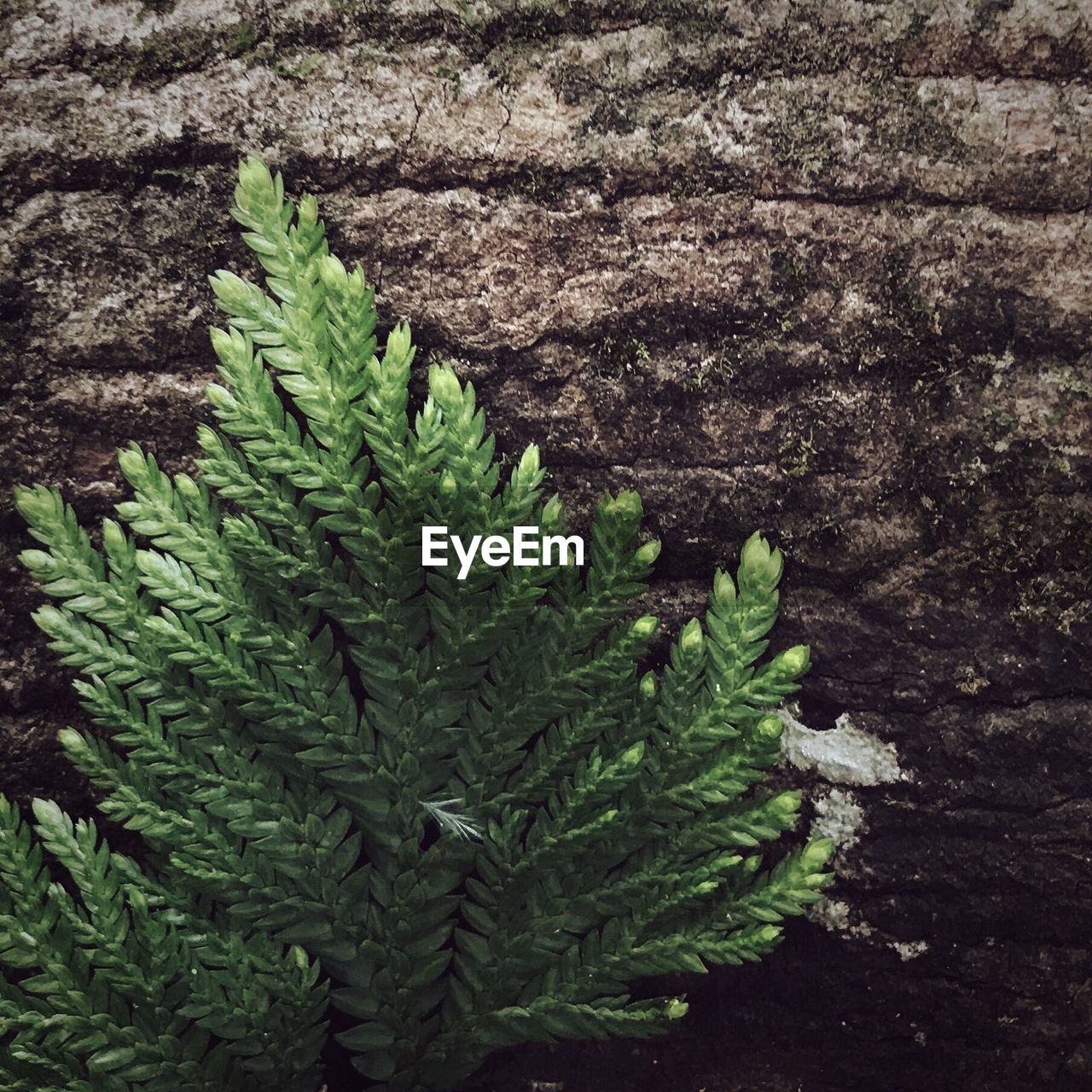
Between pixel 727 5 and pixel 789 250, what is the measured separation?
342 mm

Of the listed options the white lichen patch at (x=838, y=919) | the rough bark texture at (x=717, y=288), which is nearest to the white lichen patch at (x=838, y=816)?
the rough bark texture at (x=717, y=288)

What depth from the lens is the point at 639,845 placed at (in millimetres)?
1312

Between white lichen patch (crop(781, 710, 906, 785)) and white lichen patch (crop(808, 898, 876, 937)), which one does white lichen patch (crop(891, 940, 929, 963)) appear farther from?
white lichen patch (crop(781, 710, 906, 785))

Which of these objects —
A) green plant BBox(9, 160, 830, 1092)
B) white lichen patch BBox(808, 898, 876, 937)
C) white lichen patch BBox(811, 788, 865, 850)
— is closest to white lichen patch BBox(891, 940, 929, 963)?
white lichen patch BBox(808, 898, 876, 937)

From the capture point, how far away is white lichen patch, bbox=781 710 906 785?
56.1 inches

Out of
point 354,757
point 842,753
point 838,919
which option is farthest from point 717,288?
point 838,919

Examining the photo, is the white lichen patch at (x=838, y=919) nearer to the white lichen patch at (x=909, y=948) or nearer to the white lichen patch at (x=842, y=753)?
the white lichen patch at (x=909, y=948)

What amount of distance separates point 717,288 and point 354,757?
2.68ft

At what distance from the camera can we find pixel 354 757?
1275 millimetres

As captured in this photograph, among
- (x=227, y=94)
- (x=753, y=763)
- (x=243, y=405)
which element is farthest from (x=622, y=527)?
(x=227, y=94)

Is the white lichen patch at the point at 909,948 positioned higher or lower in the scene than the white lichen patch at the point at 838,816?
lower

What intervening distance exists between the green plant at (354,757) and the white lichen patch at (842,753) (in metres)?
0.15

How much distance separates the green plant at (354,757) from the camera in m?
1.24

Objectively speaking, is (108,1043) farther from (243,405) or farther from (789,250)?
(789,250)
